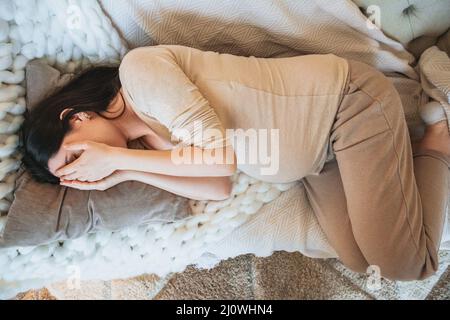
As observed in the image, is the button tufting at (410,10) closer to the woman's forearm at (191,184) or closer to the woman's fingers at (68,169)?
the woman's forearm at (191,184)

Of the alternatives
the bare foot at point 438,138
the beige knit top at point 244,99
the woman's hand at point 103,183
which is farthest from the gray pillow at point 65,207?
the bare foot at point 438,138

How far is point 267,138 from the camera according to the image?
73 centimetres

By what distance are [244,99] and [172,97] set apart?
0.15 meters

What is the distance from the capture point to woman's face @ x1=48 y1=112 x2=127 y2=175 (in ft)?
A: 2.24

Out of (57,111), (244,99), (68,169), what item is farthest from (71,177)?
(244,99)

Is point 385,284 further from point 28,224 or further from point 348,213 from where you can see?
point 28,224

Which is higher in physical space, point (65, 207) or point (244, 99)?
point (244, 99)

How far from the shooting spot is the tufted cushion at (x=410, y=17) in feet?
2.48

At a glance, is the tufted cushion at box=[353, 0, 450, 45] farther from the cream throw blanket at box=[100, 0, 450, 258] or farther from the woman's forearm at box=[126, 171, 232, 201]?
the woman's forearm at box=[126, 171, 232, 201]

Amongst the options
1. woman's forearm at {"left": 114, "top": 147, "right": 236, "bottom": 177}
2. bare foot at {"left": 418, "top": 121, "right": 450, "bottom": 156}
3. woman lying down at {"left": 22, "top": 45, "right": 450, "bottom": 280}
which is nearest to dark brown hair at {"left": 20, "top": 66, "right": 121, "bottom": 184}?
woman lying down at {"left": 22, "top": 45, "right": 450, "bottom": 280}

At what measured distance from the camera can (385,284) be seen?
3.24 feet

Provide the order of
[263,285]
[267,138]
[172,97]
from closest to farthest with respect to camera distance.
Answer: [172,97] < [267,138] < [263,285]

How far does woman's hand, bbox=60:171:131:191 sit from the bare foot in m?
0.63

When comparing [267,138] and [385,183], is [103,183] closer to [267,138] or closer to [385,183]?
[267,138]
